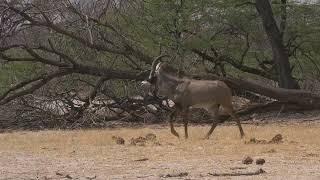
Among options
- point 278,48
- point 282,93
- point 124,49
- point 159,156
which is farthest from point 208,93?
point 278,48

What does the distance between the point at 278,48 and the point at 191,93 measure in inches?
313

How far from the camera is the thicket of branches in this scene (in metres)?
22.0

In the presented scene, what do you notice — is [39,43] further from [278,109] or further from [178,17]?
[278,109]

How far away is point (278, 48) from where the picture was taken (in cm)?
2327

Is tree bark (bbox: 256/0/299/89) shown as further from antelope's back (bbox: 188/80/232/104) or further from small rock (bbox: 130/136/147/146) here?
small rock (bbox: 130/136/147/146)

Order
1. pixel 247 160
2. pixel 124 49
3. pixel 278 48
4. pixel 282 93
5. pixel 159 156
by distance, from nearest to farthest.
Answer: pixel 247 160, pixel 159 156, pixel 282 93, pixel 124 49, pixel 278 48

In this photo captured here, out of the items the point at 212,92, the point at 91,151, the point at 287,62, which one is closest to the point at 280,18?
the point at 287,62

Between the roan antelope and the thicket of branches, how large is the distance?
460cm

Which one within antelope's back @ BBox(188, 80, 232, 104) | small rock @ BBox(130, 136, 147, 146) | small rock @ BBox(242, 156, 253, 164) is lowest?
small rock @ BBox(242, 156, 253, 164)

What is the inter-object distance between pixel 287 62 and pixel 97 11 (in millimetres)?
6452

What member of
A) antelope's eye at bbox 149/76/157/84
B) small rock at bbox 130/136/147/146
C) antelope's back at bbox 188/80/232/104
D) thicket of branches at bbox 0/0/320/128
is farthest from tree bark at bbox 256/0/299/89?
small rock at bbox 130/136/147/146

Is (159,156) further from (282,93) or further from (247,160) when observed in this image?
(282,93)

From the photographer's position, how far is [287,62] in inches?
914

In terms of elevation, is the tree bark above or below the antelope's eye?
above
